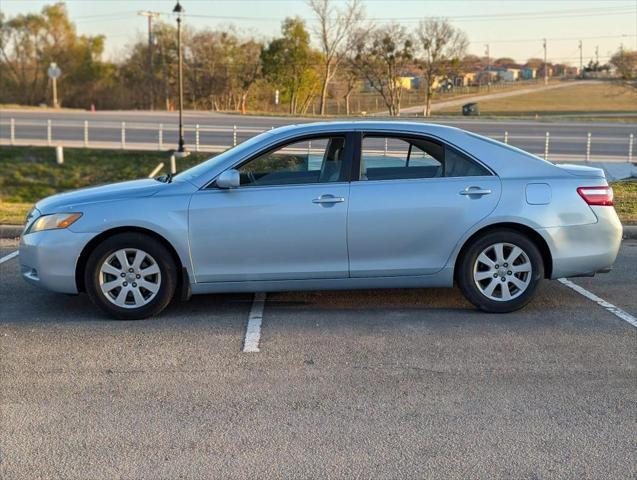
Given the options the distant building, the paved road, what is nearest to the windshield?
the paved road

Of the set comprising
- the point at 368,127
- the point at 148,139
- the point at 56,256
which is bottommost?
the point at 56,256

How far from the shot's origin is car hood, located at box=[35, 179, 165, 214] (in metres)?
5.62

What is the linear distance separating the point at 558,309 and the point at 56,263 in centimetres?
411

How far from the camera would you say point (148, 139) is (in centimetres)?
2861

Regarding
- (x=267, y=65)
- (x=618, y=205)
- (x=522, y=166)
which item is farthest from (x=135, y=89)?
(x=522, y=166)

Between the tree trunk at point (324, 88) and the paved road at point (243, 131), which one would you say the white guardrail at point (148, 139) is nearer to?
the paved road at point (243, 131)

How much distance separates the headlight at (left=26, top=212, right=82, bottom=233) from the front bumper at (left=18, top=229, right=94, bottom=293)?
0.04m

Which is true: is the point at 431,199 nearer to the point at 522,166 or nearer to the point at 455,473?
the point at 522,166

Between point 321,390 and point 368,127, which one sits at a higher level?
point 368,127

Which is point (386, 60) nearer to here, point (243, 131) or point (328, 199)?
point (243, 131)

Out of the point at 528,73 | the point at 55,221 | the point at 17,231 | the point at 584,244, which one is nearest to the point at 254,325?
the point at 55,221

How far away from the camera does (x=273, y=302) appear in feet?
20.4

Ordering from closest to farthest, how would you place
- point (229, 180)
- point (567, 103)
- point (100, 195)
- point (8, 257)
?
1. point (229, 180)
2. point (100, 195)
3. point (8, 257)
4. point (567, 103)

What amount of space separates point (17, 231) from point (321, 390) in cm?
642
